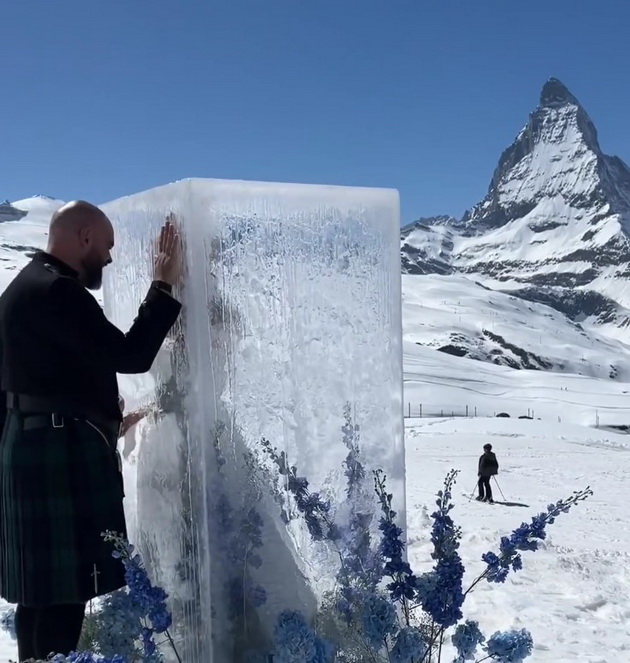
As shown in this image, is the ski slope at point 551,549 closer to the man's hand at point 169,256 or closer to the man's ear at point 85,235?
the man's hand at point 169,256

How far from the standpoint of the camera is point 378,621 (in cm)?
234

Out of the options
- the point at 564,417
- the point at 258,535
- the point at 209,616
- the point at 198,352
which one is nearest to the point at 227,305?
the point at 198,352

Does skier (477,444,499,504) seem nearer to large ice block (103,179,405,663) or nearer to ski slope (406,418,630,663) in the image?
ski slope (406,418,630,663)

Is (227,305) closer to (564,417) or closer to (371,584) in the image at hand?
(371,584)

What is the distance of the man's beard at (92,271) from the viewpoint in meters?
2.41

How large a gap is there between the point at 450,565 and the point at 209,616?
793 millimetres

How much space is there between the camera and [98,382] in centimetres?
238

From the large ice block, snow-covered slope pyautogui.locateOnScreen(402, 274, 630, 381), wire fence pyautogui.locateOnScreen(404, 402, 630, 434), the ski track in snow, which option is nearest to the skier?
the ski track in snow

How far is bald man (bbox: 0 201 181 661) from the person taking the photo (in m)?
2.25

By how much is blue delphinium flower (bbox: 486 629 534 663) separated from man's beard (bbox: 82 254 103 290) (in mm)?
1609

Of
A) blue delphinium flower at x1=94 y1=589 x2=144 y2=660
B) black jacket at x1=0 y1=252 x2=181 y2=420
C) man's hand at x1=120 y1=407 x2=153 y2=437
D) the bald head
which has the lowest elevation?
blue delphinium flower at x1=94 y1=589 x2=144 y2=660

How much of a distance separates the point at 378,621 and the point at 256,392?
81 cm

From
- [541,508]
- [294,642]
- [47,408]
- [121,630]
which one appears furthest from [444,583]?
[541,508]

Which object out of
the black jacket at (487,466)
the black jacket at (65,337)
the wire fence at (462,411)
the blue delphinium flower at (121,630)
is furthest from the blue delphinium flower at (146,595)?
the wire fence at (462,411)
